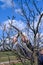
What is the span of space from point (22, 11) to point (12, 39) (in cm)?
80

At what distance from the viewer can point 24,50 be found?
4977 millimetres

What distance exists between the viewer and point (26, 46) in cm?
480

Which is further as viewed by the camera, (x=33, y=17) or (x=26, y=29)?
(x=26, y=29)

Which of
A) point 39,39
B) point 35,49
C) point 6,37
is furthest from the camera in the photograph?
point 6,37

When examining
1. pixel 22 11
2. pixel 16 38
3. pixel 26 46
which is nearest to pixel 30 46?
pixel 26 46

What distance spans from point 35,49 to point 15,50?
0.57 meters

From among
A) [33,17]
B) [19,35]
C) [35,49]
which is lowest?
[35,49]

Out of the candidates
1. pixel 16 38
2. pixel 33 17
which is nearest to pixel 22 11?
pixel 33 17

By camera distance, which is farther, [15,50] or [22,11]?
[15,50]

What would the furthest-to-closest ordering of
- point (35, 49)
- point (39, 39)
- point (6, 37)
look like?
point (6, 37), point (39, 39), point (35, 49)

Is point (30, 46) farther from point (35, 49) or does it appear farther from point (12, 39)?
point (12, 39)

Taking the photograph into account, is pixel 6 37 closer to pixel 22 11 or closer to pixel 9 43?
pixel 9 43

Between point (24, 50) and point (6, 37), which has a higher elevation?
point (6, 37)

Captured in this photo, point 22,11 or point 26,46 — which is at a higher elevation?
point 22,11
